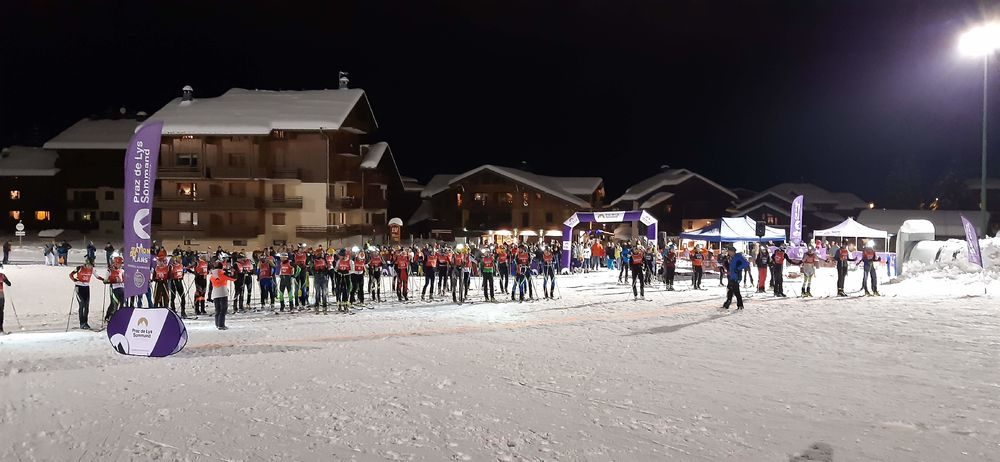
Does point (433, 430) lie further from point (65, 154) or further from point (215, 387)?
point (65, 154)

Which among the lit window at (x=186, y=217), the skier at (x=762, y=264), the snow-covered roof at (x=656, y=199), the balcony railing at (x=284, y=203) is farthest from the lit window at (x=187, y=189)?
the snow-covered roof at (x=656, y=199)

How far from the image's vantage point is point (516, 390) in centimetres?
747

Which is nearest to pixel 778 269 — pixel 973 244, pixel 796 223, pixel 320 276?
pixel 973 244

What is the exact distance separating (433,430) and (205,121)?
38.7m

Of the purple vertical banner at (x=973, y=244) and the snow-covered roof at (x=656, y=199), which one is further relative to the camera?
the snow-covered roof at (x=656, y=199)

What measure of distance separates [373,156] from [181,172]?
13.4 metres

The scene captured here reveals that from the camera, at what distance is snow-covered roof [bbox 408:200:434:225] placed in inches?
2131

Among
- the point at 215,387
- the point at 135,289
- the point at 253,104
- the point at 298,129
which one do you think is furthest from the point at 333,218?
the point at 215,387

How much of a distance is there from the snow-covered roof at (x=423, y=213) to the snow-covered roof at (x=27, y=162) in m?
29.3

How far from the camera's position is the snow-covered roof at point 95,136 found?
150ft

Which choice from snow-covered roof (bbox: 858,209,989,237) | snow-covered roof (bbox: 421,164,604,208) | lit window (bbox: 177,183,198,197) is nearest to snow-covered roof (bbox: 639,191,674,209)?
snow-covered roof (bbox: 421,164,604,208)

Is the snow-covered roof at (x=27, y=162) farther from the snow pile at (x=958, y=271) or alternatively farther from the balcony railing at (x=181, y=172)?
the snow pile at (x=958, y=271)

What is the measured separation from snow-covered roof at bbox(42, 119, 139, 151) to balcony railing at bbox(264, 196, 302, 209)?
15324 millimetres

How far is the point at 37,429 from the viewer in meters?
5.92
